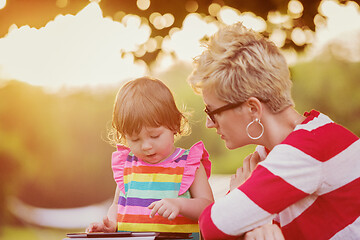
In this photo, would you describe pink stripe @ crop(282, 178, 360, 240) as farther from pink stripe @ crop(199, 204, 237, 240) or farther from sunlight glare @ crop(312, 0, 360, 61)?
sunlight glare @ crop(312, 0, 360, 61)

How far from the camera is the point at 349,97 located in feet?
24.4

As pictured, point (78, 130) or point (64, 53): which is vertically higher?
point (64, 53)

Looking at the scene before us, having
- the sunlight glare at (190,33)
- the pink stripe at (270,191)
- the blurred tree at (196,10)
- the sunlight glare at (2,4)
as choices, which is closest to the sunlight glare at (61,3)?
the blurred tree at (196,10)

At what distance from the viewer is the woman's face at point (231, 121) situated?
213 centimetres

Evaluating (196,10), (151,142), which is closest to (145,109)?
(151,142)

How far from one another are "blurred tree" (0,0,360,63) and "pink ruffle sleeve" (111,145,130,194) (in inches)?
130

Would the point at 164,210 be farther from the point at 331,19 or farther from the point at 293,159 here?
the point at 331,19

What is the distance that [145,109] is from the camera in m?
2.43

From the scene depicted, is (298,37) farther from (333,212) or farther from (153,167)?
(333,212)

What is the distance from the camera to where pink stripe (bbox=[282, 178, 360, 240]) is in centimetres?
195

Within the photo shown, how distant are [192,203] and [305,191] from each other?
2.11 feet

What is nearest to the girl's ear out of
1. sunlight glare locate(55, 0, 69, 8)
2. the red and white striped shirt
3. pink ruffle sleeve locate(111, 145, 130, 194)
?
the red and white striped shirt

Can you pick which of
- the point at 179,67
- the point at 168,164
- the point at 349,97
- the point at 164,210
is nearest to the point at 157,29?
the point at 179,67

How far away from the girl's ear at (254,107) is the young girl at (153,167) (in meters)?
0.51
